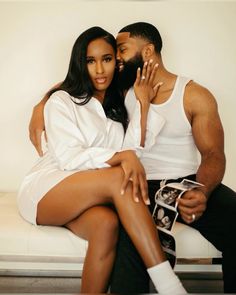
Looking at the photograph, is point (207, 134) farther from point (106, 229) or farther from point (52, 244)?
point (52, 244)

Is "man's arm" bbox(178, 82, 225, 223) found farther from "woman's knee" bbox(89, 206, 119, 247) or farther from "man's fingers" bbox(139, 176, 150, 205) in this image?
"woman's knee" bbox(89, 206, 119, 247)

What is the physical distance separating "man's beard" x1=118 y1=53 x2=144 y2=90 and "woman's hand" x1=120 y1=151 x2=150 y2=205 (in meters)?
0.63

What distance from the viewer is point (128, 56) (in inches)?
71.4

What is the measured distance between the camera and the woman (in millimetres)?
1223

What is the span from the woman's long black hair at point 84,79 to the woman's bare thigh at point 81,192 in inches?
17.4

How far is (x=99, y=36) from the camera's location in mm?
1654

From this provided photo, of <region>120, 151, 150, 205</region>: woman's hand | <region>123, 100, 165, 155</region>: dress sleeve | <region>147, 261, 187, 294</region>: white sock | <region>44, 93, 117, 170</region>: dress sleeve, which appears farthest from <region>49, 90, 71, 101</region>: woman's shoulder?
<region>147, 261, 187, 294</region>: white sock

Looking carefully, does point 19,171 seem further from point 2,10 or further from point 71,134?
point 2,10

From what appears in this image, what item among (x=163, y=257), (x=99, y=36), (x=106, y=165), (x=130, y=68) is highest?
(x=99, y=36)

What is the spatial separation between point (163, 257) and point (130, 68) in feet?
3.23

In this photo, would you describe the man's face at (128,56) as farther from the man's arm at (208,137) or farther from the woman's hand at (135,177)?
the woman's hand at (135,177)

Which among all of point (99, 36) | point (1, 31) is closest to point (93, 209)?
Result: point (99, 36)

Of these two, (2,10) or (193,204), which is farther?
(2,10)

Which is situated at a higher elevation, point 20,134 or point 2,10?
point 2,10
